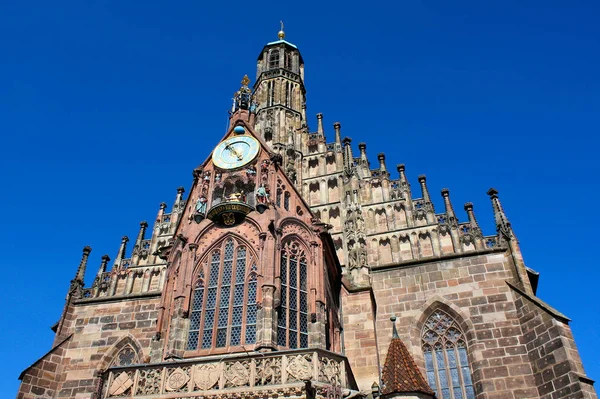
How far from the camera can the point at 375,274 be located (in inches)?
835

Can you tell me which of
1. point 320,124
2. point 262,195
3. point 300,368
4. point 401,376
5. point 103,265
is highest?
point 320,124

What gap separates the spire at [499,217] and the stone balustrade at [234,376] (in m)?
9.77

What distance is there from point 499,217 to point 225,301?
37.0 feet

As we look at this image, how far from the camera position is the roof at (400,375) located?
49.5 feet

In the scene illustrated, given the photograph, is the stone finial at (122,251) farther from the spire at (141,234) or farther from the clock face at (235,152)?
the clock face at (235,152)

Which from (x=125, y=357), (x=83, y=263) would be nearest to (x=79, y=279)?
(x=83, y=263)

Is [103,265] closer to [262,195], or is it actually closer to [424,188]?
[262,195]

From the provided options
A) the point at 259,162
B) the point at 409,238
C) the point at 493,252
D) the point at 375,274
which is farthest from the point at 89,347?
the point at 493,252

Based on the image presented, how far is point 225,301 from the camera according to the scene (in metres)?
15.9

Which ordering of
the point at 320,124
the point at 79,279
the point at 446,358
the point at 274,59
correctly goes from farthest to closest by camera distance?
1. the point at 274,59
2. the point at 320,124
3. the point at 79,279
4. the point at 446,358

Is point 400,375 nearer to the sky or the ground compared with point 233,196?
nearer to the ground

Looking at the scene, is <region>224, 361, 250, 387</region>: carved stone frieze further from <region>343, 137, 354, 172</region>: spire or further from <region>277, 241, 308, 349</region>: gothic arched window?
<region>343, 137, 354, 172</region>: spire

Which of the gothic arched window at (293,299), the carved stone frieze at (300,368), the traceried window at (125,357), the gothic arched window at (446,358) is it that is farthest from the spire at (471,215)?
the traceried window at (125,357)

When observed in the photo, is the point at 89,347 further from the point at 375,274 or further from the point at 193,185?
the point at 375,274
